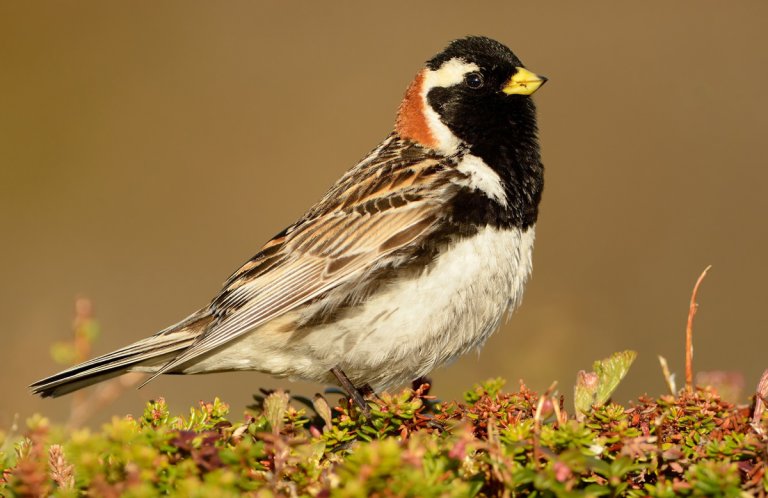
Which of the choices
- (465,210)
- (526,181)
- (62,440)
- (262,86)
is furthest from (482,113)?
(262,86)

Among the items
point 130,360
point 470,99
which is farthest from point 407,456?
point 470,99

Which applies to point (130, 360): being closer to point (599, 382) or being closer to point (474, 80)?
point (474, 80)

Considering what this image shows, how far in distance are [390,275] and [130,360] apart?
142cm

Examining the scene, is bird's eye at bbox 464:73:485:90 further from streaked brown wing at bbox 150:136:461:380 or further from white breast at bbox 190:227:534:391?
white breast at bbox 190:227:534:391

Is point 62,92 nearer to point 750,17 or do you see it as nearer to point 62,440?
point 750,17

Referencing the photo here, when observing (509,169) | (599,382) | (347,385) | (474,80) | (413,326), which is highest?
(474,80)

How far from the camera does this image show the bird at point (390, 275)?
15.9ft

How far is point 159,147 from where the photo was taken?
44.2ft

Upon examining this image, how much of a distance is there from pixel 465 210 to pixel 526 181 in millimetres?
523

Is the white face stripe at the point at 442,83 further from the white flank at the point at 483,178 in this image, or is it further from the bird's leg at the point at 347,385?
the bird's leg at the point at 347,385

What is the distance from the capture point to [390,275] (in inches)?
193

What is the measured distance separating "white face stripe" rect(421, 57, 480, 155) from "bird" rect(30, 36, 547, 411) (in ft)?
0.05

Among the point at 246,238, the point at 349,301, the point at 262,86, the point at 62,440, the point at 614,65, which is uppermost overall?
the point at 262,86

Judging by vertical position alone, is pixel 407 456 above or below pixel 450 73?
below
